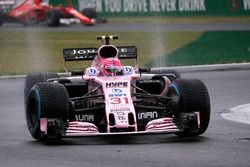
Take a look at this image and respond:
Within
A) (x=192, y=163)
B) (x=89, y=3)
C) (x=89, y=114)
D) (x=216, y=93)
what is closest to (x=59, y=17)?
(x=89, y=3)

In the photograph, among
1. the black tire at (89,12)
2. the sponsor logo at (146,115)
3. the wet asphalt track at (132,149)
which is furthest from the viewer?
the black tire at (89,12)

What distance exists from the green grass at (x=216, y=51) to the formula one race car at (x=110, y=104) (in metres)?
10.4

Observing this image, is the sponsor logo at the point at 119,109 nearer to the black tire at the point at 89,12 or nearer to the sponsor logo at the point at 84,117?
the sponsor logo at the point at 84,117

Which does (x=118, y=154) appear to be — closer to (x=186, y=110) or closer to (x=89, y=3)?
(x=186, y=110)

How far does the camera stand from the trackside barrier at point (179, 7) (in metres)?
26.2

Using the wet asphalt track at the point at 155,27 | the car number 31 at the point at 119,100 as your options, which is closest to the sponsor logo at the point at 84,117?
the car number 31 at the point at 119,100

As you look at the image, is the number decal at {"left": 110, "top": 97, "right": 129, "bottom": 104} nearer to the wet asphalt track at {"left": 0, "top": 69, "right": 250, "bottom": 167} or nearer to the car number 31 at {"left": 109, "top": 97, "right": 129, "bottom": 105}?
the car number 31 at {"left": 109, "top": 97, "right": 129, "bottom": 105}

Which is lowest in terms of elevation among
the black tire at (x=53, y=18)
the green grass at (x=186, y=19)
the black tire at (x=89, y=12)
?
the black tire at (x=53, y=18)

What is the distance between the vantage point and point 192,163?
10.3 meters

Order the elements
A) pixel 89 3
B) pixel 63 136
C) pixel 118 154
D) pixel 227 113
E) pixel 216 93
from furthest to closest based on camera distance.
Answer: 1. pixel 89 3
2. pixel 216 93
3. pixel 227 113
4. pixel 63 136
5. pixel 118 154

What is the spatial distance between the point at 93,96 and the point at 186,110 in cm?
120

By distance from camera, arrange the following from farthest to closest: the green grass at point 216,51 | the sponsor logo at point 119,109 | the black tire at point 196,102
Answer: the green grass at point 216,51 → the black tire at point 196,102 → the sponsor logo at point 119,109

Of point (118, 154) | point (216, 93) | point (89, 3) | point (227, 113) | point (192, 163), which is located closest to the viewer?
point (192, 163)

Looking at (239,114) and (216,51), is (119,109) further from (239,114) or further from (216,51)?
(216,51)
